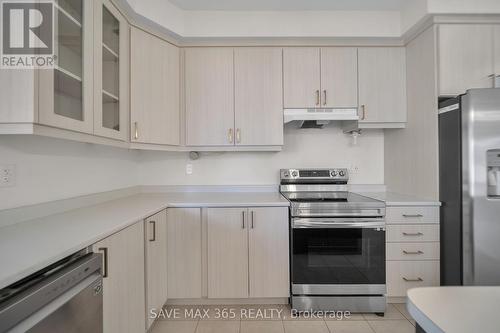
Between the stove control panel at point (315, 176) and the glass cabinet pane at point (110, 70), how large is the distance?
160 centimetres

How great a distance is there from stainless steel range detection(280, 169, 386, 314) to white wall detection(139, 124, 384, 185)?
2.50ft

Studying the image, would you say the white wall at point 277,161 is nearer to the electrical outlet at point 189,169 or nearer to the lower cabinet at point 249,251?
the electrical outlet at point 189,169

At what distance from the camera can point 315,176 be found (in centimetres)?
249

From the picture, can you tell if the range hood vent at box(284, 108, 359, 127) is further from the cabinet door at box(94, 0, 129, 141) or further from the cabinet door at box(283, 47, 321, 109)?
the cabinet door at box(94, 0, 129, 141)

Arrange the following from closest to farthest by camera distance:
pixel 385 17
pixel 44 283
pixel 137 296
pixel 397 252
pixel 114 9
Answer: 1. pixel 44 283
2. pixel 137 296
3. pixel 114 9
4. pixel 397 252
5. pixel 385 17

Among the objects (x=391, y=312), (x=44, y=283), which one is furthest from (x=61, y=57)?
(x=391, y=312)

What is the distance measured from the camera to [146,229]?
1.60m

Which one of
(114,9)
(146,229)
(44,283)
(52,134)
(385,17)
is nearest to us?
(44,283)

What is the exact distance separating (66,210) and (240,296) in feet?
4.65

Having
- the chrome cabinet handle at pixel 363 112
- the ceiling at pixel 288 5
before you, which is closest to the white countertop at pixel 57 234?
the ceiling at pixel 288 5

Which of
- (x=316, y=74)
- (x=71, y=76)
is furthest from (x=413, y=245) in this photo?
(x=71, y=76)

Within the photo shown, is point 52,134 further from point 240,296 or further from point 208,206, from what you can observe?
point 240,296

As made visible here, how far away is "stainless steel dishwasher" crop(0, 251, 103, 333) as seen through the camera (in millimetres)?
730

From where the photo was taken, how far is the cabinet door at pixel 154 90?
197cm
